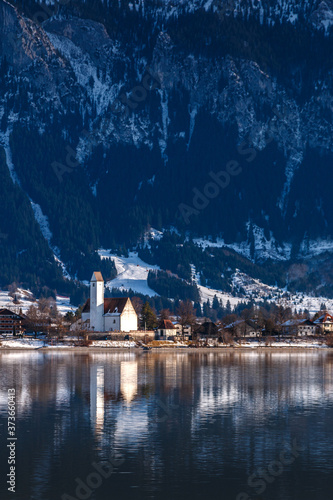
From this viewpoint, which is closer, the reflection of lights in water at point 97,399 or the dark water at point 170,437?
the dark water at point 170,437

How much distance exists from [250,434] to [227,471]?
10.5 meters

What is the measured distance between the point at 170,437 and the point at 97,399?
18713 mm

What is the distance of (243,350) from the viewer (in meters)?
177

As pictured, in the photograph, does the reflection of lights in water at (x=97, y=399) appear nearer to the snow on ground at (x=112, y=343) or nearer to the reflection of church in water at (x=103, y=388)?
the reflection of church in water at (x=103, y=388)

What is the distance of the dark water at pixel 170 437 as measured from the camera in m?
45.7

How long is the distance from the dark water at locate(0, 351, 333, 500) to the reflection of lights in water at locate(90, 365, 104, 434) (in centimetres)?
10

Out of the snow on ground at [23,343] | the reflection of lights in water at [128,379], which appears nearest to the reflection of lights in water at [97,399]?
the reflection of lights in water at [128,379]

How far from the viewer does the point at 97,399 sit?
247 ft

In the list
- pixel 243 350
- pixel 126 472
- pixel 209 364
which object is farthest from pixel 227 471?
pixel 243 350

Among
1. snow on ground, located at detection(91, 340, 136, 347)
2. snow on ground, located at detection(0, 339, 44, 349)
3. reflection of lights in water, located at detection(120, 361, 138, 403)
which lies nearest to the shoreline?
snow on ground, located at detection(0, 339, 44, 349)

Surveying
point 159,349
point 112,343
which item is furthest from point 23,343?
point 159,349

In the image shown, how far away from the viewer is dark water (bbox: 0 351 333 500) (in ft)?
150

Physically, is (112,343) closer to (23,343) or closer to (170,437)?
(23,343)

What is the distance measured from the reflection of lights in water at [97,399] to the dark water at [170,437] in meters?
0.10
